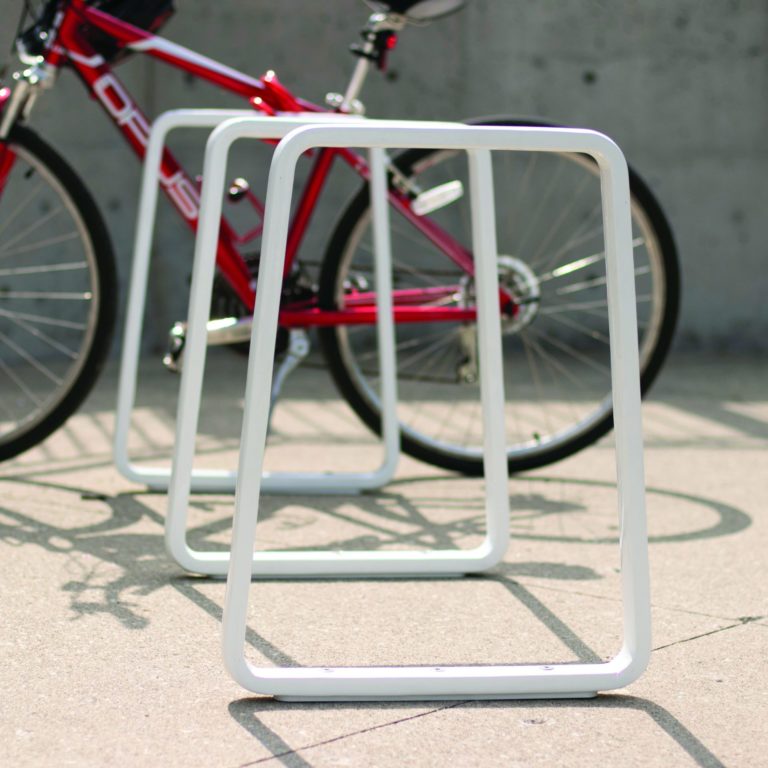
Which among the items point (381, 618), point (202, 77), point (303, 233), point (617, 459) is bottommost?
point (381, 618)

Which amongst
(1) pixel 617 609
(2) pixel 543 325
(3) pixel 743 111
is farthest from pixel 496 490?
(3) pixel 743 111

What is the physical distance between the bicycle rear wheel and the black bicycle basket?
26 cm

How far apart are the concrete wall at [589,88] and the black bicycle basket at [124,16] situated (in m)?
2.27

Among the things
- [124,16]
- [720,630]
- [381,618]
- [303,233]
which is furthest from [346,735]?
[124,16]

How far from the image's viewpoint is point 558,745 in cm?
181

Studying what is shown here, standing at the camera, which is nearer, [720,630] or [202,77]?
[720,630]

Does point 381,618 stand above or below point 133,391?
below

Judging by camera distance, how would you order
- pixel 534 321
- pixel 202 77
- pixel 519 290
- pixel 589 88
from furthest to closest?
pixel 589 88 < pixel 534 321 < pixel 519 290 < pixel 202 77

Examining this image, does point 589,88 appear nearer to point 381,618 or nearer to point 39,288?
point 39,288

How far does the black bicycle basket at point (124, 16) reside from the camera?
3268mm

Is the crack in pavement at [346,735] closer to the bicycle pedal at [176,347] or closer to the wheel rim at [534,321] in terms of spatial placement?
the bicycle pedal at [176,347]

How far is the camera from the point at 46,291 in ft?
17.7

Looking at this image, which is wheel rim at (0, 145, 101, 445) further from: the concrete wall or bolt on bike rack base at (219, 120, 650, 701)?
bolt on bike rack base at (219, 120, 650, 701)

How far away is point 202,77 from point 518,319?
36.4 inches
